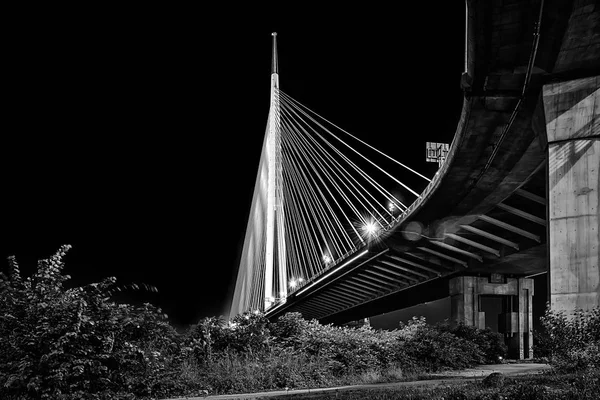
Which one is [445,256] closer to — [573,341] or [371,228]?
[371,228]

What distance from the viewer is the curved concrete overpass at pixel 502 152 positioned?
16.8 meters

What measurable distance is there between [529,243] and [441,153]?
19198 mm

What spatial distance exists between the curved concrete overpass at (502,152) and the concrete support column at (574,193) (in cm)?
6

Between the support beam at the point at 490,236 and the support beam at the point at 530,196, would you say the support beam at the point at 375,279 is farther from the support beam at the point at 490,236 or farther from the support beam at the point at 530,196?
the support beam at the point at 530,196

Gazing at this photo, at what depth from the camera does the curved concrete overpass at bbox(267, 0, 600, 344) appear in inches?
660

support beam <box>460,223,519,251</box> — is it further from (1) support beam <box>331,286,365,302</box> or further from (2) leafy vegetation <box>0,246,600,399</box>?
(1) support beam <box>331,286,365,302</box>

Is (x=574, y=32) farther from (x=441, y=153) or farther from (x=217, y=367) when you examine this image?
(x=441, y=153)

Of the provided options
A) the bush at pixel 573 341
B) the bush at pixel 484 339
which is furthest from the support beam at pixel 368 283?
the bush at pixel 573 341

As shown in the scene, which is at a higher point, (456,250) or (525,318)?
(456,250)

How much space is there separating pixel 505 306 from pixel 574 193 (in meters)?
29.1

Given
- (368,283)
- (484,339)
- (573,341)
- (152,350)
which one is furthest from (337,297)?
(152,350)

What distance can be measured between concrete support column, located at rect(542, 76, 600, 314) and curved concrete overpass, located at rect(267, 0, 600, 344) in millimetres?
58

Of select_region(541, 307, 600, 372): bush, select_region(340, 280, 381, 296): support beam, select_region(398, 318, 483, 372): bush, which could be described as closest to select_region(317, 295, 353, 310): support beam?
select_region(340, 280, 381, 296): support beam

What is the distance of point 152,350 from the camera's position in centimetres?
1354
